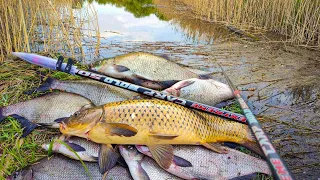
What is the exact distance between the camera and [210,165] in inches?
84.7

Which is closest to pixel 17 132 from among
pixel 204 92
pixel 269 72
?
pixel 204 92

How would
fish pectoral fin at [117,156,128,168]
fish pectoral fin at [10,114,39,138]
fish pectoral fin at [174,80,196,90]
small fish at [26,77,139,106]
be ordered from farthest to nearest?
fish pectoral fin at [174,80,196,90], small fish at [26,77,139,106], fish pectoral fin at [10,114,39,138], fish pectoral fin at [117,156,128,168]

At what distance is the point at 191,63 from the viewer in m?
5.06

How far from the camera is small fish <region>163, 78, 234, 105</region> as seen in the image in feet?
10.4

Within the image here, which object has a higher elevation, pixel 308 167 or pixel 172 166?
pixel 172 166

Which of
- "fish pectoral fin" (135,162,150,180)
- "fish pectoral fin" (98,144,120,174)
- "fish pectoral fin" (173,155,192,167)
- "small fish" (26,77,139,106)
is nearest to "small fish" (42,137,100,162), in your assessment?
"fish pectoral fin" (98,144,120,174)

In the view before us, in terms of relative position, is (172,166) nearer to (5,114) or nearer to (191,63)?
(5,114)

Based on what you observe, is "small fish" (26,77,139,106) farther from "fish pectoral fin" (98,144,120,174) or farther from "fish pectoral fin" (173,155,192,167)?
"fish pectoral fin" (173,155,192,167)

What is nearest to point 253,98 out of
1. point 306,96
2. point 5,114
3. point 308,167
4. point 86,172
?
point 306,96

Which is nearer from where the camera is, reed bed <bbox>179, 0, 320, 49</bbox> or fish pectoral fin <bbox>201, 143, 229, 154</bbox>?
fish pectoral fin <bbox>201, 143, 229, 154</bbox>

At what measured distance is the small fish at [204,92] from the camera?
318 cm

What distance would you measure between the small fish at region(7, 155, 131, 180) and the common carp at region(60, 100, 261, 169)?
22 cm

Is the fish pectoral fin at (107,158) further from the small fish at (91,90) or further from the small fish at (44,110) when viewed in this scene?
the small fish at (91,90)

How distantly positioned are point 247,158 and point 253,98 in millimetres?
1665
